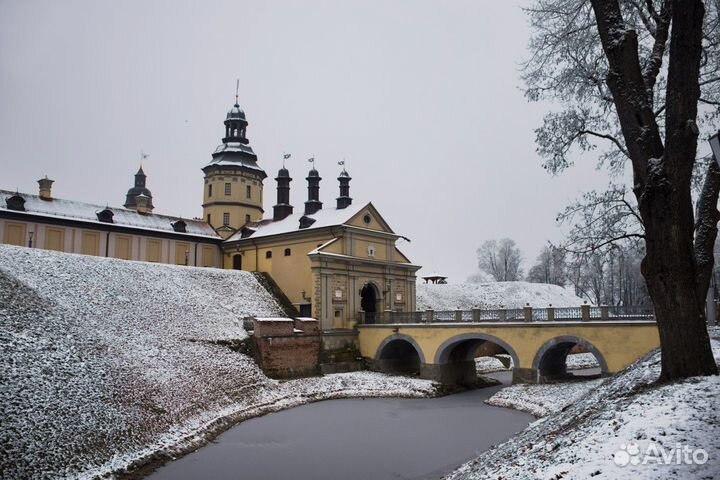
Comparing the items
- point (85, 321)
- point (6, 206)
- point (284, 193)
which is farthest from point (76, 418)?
point (284, 193)

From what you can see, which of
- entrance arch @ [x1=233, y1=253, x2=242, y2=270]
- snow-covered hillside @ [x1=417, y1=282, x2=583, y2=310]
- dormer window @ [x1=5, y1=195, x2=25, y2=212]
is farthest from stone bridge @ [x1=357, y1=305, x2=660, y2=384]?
dormer window @ [x1=5, y1=195, x2=25, y2=212]

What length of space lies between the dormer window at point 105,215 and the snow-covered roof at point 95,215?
0.99 ft

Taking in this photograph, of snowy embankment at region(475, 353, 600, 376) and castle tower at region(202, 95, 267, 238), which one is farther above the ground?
castle tower at region(202, 95, 267, 238)

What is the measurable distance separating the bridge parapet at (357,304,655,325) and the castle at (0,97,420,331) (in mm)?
2250

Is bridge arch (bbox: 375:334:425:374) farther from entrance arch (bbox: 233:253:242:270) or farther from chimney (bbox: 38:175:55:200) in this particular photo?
chimney (bbox: 38:175:55:200)

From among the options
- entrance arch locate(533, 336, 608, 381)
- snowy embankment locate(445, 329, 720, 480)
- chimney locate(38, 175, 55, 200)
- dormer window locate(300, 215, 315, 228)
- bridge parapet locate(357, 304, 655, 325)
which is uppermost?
chimney locate(38, 175, 55, 200)

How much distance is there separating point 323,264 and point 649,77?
77.7ft

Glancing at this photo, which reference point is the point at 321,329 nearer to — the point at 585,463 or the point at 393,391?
the point at 393,391

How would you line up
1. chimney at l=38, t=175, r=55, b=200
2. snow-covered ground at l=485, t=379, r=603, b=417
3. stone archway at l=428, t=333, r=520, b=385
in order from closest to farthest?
snow-covered ground at l=485, t=379, r=603, b=417 → stone archway at l=428, t=333, r=520, b=385 → chimney at l=38, t=175, r=55, b=200

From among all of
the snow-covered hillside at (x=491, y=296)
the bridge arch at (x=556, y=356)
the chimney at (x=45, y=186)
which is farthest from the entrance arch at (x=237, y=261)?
the bridge arch at (x=556, y=356)

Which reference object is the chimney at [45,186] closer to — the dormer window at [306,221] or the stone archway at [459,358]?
the dormer window at [306,221]

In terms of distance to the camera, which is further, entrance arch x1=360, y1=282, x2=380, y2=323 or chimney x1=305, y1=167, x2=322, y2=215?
chimney x1=305, y1=167, x2=322, y2=215

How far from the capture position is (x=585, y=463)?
583cm

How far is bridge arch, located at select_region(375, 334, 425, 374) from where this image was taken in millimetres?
29812
